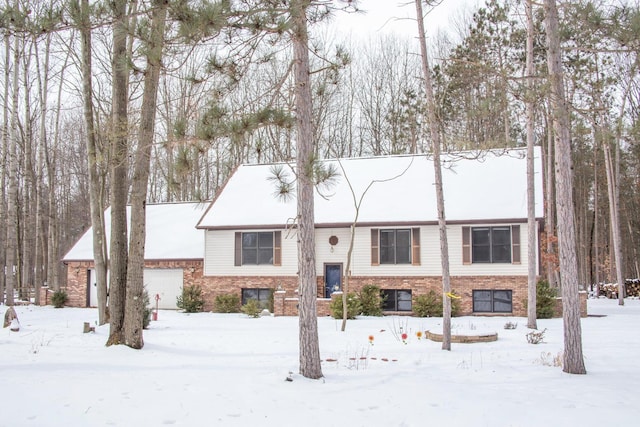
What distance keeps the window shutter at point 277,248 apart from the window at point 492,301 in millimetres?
6963

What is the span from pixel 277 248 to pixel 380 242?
12.4 feet

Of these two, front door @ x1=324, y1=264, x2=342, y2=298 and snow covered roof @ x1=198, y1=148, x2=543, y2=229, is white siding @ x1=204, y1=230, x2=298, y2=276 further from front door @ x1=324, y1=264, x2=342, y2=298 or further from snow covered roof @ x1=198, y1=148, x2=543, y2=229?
front door @ x1=324, y1=264, x2=342, y2=298

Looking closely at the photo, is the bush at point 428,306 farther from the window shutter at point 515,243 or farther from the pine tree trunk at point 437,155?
the pine tree trunk at point 437,155

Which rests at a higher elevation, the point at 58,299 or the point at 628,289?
the point at 58,299

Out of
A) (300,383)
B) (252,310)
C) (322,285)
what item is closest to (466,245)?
(322,285)

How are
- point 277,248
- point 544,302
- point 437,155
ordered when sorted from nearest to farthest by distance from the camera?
point 437,155 → point 544,302 → point 277,248

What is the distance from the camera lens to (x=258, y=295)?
21.2 m

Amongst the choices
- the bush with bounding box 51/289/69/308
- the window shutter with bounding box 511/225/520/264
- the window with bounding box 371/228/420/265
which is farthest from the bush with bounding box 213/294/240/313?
the window shutter with bounding box 511/225/520/264

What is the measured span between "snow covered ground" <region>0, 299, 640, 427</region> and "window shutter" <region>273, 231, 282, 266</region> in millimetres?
8693

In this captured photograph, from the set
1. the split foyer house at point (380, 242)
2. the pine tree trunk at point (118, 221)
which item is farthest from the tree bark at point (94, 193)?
the split foyer house at point (380, 242)

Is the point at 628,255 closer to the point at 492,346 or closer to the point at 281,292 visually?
the point at 281,292

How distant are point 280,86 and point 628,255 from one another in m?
39.3

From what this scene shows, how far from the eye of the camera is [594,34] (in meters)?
8.41

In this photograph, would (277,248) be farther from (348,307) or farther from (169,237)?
(169,237)
